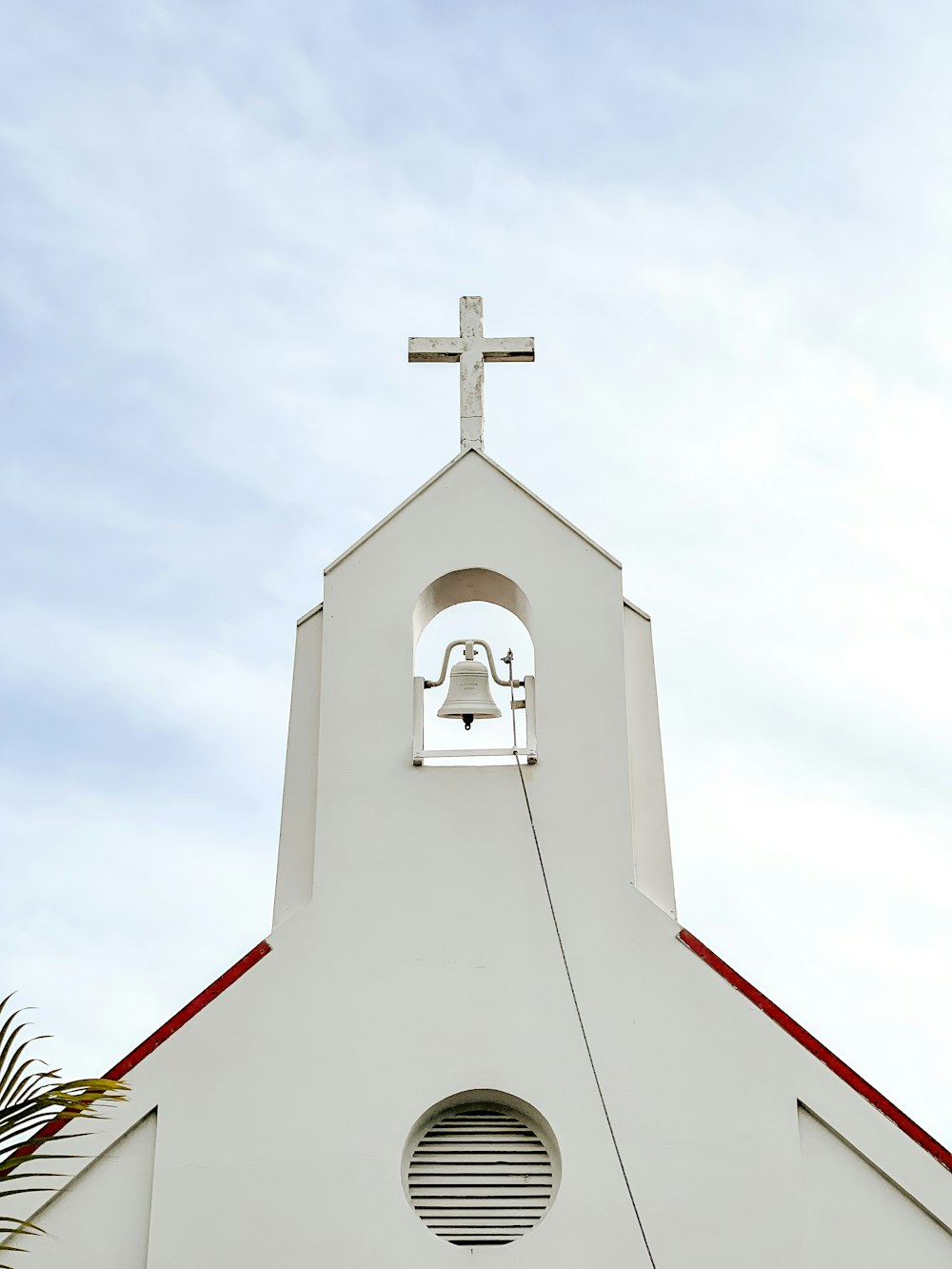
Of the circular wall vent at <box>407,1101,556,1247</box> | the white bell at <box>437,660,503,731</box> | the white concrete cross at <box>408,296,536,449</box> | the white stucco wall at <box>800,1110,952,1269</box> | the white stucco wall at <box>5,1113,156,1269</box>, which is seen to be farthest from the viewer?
the white concrete cross at <box>408,296,536,449</box>

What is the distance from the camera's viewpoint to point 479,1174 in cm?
1059

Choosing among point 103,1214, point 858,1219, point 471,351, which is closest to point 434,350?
point 471,351

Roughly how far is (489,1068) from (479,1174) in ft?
2.08

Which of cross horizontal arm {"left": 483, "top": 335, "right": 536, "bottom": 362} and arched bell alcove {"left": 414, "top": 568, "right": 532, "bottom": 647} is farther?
cross horizontal arm {"left": 483, "top": 335, "right": 536, "bottom": 362}

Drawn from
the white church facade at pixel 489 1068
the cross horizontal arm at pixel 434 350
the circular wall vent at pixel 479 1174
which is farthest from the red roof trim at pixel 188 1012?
the cross horizontal arm at pixel 434 350

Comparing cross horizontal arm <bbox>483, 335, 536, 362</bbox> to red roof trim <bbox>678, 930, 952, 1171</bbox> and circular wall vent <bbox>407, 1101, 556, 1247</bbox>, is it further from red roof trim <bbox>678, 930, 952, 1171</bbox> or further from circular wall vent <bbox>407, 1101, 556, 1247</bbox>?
circular wall vent <bbox>407, 1101, 556, 1247</bbox>

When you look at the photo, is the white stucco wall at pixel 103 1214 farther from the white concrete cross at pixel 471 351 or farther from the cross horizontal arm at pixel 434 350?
the cross horizontal arm at pixel 434 350

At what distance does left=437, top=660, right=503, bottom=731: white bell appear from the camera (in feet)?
40.5

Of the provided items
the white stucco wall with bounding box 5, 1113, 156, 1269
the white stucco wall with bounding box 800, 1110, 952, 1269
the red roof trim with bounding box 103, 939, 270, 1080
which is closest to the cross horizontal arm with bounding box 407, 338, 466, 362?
the red roof trim with bounding box 103, 939, 270, 1080

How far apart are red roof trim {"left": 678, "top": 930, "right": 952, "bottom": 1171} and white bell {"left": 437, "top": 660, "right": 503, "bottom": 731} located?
89.3 inches

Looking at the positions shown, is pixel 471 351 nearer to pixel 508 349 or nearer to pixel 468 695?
pixel 508 349

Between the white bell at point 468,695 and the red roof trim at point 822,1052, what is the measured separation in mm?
2269

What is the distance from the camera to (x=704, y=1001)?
423 inches

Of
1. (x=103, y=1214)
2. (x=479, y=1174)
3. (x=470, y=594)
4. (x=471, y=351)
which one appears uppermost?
(x=471, y=351)
